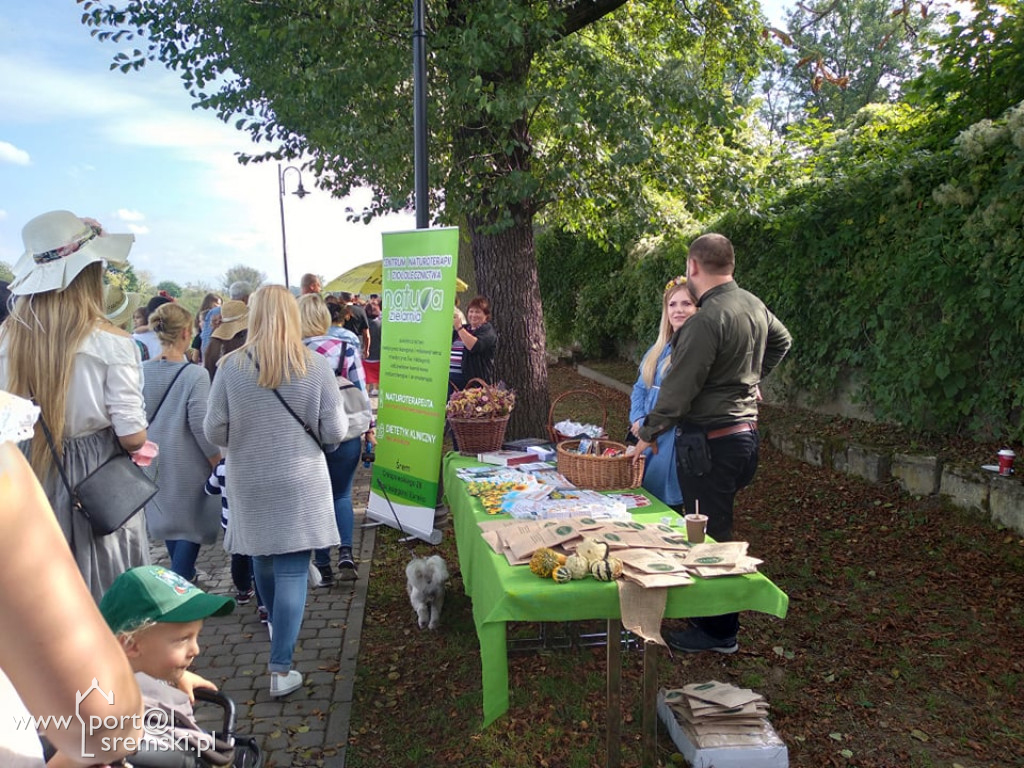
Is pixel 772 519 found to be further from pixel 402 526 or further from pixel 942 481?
pixel 402 526

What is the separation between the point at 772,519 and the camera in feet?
20.3

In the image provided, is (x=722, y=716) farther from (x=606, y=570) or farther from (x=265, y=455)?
(x=265, y=455)

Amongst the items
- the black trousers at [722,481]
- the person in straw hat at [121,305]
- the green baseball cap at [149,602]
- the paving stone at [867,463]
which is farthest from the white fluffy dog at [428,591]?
the paving stone at [867,463]

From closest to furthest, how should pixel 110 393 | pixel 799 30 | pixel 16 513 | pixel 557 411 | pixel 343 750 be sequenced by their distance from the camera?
pixel 16 513 < pixel 110 393 < pixel 343 750 < pixel 799 30 < pixel 557 411

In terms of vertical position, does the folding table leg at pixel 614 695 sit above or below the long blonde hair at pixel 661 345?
below

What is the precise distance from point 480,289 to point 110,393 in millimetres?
4646

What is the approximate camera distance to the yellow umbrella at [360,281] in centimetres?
1154

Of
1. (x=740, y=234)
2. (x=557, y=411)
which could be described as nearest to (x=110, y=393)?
(x=740, y=234)

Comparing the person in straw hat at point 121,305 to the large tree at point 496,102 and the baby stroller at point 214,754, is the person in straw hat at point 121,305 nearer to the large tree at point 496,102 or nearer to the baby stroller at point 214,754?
the baby stroller at point 214,754

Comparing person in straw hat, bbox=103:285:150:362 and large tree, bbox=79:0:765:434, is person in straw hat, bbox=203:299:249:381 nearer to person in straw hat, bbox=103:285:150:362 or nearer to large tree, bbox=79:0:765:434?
person in straw hat, bbox=103:285:150:362

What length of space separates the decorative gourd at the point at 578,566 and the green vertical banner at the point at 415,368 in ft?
8.76

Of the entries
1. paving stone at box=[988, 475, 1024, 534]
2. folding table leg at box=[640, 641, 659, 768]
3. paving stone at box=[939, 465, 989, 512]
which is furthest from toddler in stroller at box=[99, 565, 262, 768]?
paving stone at box=[939, 465, 989, 512]

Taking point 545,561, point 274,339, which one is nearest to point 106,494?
point 274,339

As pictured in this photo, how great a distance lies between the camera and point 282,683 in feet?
11.7
